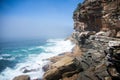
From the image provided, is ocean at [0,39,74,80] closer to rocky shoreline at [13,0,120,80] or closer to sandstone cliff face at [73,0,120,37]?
rocky shoreline at [13,0,120,80]

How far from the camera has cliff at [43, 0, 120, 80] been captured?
1922 centimetres

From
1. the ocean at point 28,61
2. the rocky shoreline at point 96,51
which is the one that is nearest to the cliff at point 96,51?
the rocky shoreline at point 96,51

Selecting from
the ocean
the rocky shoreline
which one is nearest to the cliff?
the rocky shoreline

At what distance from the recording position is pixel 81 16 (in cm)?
3641

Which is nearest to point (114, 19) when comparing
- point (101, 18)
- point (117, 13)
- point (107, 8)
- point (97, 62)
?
point (117, 13)

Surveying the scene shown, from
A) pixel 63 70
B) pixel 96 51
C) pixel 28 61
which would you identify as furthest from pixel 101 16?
pixel 28 61

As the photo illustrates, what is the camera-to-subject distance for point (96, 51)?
83.6 feet

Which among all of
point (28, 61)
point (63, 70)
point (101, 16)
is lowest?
point (28, 61)

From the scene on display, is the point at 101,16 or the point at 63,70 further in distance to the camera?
the point at 101,16

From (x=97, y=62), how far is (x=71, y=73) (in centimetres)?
372

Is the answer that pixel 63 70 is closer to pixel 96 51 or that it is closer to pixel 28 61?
pixel 96 51

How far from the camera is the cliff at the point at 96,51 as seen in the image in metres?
19.2

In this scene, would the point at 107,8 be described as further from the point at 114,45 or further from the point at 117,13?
the point at 114,45

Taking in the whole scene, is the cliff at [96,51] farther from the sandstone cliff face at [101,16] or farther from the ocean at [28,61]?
the ocean at [28,61]
